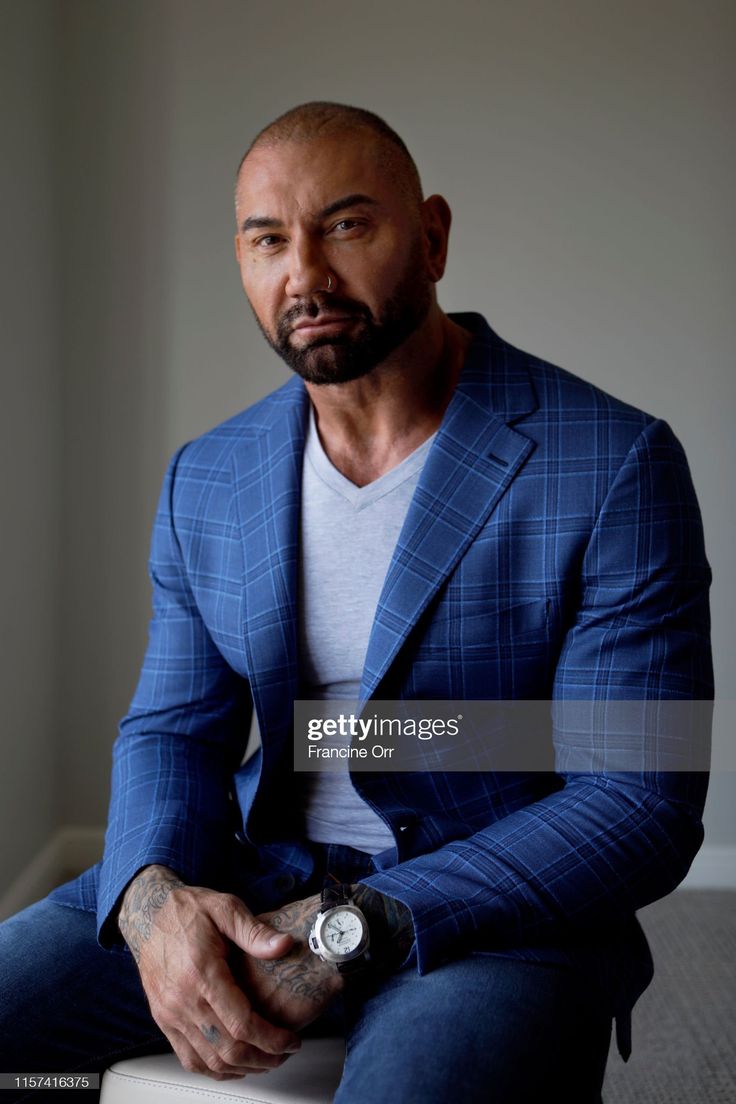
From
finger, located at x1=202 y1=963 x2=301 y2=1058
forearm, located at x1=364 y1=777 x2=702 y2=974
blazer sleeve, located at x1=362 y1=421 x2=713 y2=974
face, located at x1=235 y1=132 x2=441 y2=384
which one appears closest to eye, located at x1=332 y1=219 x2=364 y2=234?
face, located at x1=235 y1=132 x2=441 y2=384

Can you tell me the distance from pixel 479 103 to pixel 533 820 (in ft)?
6.29

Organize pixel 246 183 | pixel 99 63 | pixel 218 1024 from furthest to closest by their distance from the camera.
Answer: pixel 99 63 → pixel 246 183 → pixel 218 1024

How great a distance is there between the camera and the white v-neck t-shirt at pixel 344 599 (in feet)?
4.46

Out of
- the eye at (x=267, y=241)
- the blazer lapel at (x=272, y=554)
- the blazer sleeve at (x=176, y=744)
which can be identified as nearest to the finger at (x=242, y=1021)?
the blazer sleeve at (x=176, y=744)

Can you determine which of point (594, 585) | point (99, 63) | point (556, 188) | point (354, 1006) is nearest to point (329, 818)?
point (354, 1006)

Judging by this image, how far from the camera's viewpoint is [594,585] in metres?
1.23

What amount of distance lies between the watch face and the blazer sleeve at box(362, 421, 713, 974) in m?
0.04

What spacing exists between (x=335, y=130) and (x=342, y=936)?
3.09 ft

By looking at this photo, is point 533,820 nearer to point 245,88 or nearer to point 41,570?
point 41,570

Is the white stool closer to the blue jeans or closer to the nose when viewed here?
the blue jeans

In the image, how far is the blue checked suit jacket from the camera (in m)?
1.14

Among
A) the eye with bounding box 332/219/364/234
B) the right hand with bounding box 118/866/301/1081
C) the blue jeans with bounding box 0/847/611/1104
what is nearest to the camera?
the blue jeans with bounding box 0/847/611/1104

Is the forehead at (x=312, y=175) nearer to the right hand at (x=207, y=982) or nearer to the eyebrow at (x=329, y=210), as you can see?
the eyebrow at (x=329, y=210)

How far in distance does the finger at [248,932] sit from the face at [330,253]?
646 mm
